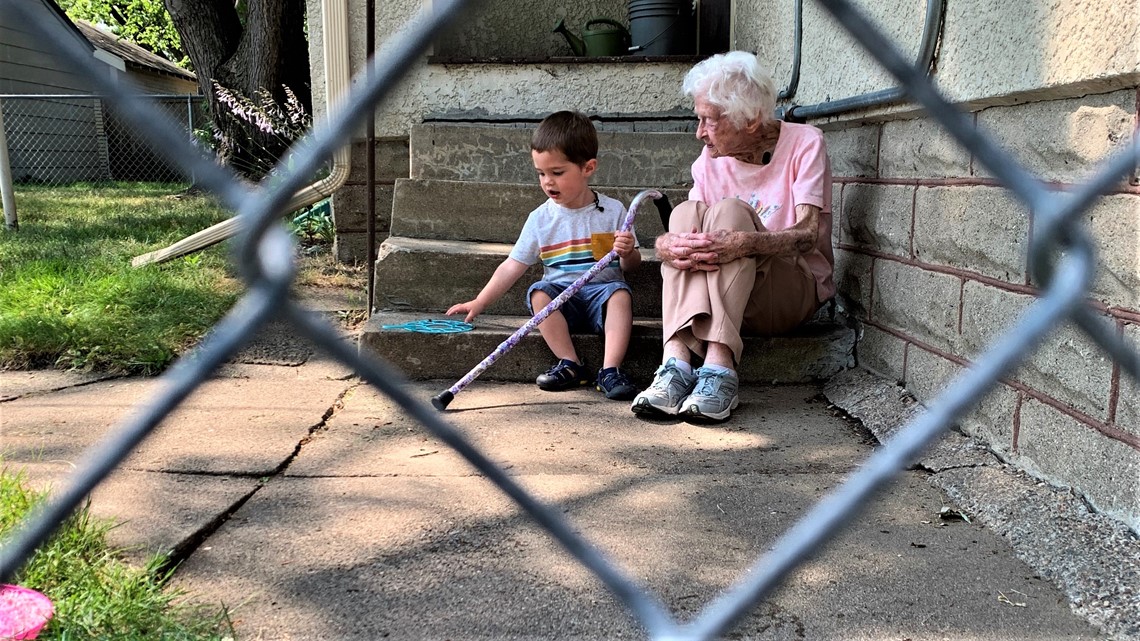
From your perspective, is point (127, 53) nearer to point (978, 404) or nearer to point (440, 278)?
point (440, 278)

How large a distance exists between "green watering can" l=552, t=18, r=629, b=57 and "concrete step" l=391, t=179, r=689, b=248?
144cm

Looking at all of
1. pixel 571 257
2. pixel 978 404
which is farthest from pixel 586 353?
pixel 978 404

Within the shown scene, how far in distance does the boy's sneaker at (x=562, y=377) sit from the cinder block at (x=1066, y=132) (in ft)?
4.45

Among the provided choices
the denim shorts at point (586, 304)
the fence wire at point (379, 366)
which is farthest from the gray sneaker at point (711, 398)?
the fence wire at point (379, 366)

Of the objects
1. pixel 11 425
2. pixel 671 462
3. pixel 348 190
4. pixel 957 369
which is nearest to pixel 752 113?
pixel 957 369

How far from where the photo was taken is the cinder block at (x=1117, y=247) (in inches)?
58.7

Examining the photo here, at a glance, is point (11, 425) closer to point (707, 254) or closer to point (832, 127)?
point (707, 254)

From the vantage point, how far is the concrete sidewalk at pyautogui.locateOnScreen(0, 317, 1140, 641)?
1.31 meters

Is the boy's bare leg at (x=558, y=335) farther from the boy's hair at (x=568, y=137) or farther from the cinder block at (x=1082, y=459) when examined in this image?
the cinder block at (x=1082, y=459)

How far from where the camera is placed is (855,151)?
2.76m

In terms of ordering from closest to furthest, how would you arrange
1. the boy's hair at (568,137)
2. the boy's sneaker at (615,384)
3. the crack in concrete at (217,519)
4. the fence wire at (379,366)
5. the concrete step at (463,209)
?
the fence wire at (379,366)
the crack in concrete at (217,519)
the boy's sneaker at (615,384)
the boy's hair at (568,137)
the concrete step at (463,209)

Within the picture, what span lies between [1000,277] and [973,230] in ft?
0.51

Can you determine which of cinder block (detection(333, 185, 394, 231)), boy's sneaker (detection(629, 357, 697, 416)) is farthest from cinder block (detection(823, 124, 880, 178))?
cinder block (detection(333, 185, 394, 231))

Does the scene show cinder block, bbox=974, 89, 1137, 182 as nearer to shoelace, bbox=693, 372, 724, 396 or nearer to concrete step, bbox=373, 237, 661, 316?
shoelace, bbox=693, 372, 724, 396
